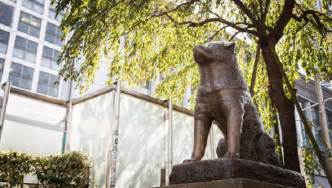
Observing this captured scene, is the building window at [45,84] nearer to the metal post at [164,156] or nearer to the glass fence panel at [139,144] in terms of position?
the metal post at [164,156]

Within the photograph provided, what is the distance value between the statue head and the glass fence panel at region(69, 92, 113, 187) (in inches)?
200

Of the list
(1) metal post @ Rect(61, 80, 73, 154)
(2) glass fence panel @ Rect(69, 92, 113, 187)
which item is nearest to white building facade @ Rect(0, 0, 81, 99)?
(1) metal post @ Rect(61, 80, 73, 154)

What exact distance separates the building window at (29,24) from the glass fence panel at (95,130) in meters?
14.2

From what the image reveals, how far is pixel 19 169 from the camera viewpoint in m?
7.76

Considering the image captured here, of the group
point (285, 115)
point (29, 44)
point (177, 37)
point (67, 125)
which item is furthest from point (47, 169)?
point (29, 44)

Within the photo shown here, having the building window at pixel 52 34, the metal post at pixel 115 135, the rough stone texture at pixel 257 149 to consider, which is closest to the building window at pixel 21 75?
the building window at pixel 52 34

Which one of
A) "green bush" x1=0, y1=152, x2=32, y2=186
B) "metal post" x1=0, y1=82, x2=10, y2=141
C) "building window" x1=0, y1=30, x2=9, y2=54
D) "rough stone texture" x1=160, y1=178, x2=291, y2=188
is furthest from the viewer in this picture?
"building window" x1=0, y1=30, x2=9, y2=54

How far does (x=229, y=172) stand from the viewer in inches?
130

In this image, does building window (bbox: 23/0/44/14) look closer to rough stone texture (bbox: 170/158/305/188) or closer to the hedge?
the hedge

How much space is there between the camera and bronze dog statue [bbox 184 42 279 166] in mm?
3869

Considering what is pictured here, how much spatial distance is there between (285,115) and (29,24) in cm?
1896

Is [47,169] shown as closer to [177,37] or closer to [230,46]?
[177,37]

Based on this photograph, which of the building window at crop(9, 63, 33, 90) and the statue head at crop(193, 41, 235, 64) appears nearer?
the statue head at crop(193, 41, 235, 64)

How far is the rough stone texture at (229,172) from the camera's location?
11.0 ft
